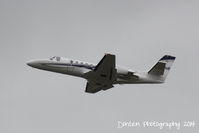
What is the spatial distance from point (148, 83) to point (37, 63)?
14.8 metres

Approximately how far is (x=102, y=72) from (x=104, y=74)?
1.48ft

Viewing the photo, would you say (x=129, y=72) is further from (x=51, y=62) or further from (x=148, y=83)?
(x=51, y=62)

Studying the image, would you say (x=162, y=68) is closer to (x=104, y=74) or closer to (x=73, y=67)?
(x=104, y=74)

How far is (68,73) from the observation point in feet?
201

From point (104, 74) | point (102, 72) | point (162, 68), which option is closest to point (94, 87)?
point (104, 74)

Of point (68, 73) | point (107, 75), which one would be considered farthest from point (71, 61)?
→ point (107, 75)

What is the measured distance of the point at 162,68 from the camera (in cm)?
6281

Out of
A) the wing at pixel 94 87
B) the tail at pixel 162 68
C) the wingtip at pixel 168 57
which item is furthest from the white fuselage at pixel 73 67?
the wingtip at pixel 168 57

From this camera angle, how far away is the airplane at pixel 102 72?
5844 cm

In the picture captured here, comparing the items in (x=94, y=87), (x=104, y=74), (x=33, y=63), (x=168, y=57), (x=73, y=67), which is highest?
(x=168, y=57)

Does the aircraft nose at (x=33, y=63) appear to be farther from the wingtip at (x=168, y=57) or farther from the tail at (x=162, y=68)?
the wingtip at (x=168, y=57)

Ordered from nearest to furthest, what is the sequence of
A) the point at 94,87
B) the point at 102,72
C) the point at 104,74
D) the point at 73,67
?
the point at 102,72, the point at 104,74, the point at 73,67, the point at 94,87

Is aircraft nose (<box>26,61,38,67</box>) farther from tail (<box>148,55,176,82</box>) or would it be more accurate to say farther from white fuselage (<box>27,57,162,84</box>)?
tail (<box>148,55,176,82</box>)

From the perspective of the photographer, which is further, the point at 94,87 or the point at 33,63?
the point at 94,87
